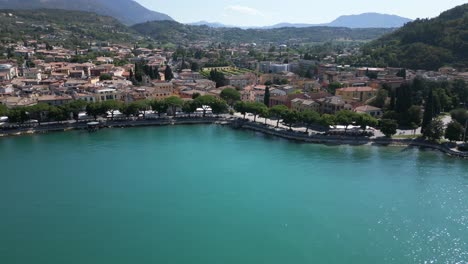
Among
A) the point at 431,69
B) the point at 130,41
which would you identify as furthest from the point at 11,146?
the point at 130,41

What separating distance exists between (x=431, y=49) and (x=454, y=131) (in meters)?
23.3

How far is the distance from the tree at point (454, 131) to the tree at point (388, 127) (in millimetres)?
2165

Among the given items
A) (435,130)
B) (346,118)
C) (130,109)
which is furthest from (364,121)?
(130,109)

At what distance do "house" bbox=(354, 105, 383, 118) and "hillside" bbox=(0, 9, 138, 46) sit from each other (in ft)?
154

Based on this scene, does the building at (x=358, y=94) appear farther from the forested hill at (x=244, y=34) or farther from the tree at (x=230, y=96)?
the forested hill at (x=244, y=34)

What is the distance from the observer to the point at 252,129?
21.7 meters

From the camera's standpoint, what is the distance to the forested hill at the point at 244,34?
96.2m

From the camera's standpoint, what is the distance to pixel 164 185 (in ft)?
45.1

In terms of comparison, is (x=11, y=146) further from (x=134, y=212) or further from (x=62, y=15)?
(x=62, y=15)

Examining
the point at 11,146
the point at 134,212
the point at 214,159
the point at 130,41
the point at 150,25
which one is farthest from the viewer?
the point at 150,25

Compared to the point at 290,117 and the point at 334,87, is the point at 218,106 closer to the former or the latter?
the point at 290,117

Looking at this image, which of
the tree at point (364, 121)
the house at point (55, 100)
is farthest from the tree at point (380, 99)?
the house at point (55, 100)

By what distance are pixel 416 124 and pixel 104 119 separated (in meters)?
16.8

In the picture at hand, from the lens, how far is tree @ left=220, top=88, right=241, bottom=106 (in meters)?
25.8
